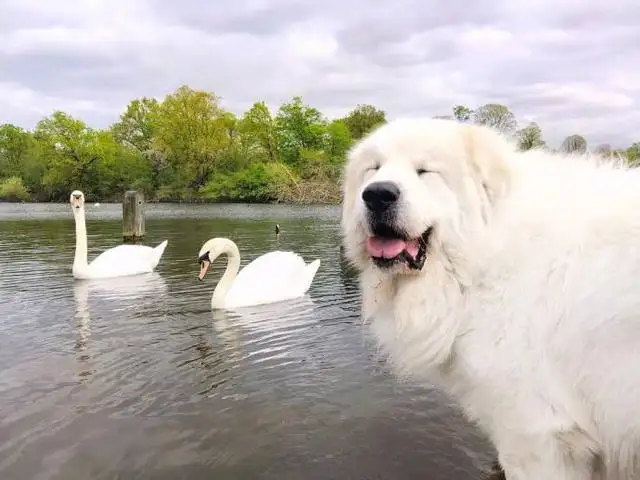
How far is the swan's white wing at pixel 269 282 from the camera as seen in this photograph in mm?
9297

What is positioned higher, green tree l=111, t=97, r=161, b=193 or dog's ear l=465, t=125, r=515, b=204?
green tree l=111, t=97, r=161, b=193

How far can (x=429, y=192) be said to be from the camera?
106 inches

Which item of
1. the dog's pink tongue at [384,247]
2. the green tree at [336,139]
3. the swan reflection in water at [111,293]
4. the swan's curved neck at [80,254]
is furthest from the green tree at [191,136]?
the dog's pink tongue at [384,247]

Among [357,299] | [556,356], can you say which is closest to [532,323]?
[556,356]

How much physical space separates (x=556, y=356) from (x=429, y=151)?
1081 mm

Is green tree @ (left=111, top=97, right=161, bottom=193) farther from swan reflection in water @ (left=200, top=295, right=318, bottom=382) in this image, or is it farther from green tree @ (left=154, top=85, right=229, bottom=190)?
swan reflection in water @ (left=200, top=295, right=318, bottom=382)

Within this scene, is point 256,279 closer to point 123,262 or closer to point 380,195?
point 123,262

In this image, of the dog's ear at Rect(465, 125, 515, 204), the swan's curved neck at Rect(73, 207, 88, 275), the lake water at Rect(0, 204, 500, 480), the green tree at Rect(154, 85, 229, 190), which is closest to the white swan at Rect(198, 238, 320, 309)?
the lake water at Rect(0, 204, 500, 480)

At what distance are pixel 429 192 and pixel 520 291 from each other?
0.61m

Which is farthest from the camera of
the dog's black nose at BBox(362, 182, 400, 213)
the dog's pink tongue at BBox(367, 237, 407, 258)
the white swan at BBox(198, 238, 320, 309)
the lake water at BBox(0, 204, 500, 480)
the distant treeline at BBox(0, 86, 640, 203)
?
the distant treeline at BBox(0, 86, 640, 203)

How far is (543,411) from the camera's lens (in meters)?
2.41

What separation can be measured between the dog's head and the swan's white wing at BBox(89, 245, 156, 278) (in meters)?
10.5

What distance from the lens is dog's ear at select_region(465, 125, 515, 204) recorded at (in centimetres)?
268

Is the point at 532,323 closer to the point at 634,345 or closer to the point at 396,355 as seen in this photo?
the point at 634,345
